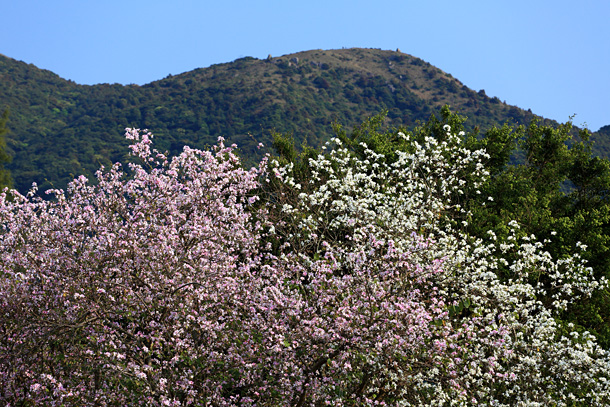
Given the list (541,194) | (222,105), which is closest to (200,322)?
(541,194)

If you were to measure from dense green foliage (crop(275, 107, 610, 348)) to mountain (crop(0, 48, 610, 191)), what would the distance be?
39742 mm

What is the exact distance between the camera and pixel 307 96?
340 ft

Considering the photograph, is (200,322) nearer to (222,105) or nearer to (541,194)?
(541,194)

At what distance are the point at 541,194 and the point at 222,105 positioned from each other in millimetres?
80637

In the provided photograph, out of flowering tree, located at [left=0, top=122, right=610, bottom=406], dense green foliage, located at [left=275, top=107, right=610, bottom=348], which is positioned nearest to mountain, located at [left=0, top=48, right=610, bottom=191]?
dense green foliage, located at [left=275, top=107, right=610, bottom=348]

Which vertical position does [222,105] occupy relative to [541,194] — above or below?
above

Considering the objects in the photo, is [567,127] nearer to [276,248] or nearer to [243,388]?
[276,248]

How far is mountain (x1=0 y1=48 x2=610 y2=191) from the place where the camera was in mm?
80312

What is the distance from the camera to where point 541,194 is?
897 inches

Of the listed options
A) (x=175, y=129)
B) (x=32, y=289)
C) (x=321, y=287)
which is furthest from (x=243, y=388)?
(x=175, y=129)

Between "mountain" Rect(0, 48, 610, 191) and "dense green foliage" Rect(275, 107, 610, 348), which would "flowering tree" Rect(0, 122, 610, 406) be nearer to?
"dense green foliage" Rect(275, 107, 610, 348)

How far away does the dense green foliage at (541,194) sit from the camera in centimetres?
1711

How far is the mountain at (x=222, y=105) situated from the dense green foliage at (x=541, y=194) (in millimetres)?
39742

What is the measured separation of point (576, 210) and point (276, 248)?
13081 millimetres
